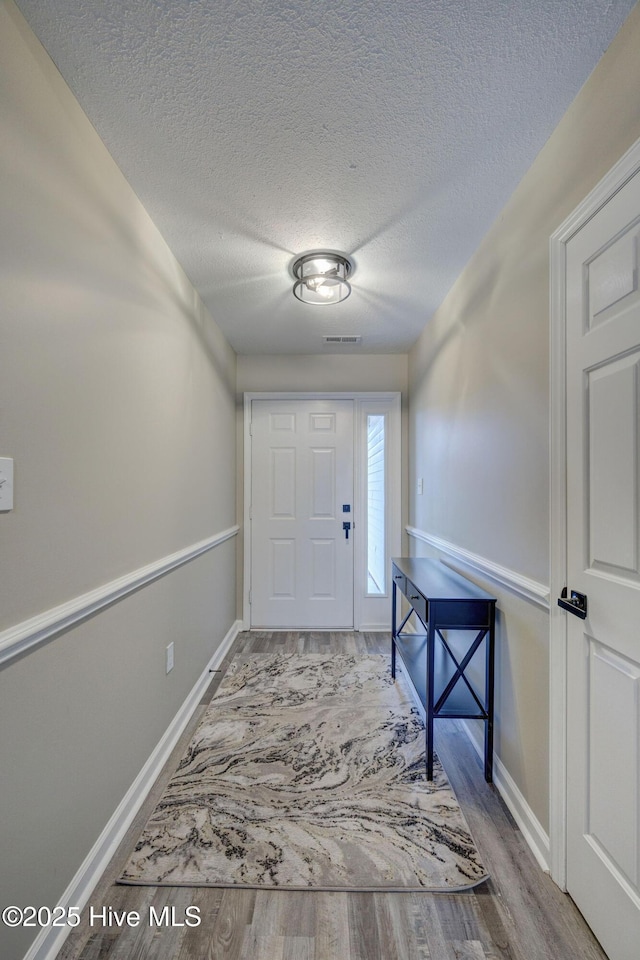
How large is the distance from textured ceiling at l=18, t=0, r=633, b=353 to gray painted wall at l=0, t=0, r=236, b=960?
169 mm

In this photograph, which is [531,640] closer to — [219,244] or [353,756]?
[353,756]

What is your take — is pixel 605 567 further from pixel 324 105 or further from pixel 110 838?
pixel 110 838

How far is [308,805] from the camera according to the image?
161 cm

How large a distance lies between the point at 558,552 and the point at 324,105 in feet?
5.25

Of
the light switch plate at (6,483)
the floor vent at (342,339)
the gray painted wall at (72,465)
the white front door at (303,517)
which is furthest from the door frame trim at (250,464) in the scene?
the light switch plate at (6,483)

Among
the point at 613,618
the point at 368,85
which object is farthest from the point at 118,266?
→ the point at 613,618

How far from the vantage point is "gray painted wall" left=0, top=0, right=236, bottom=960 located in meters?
0.99

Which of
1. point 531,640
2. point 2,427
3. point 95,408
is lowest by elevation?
point 531,640

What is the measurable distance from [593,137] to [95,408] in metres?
1.73

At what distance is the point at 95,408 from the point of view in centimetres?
135

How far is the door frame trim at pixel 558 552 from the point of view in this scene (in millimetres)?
1277

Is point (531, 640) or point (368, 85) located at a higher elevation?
point (368, 85)

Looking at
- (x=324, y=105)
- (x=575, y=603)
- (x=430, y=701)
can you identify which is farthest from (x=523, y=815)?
(x=324, y=105)

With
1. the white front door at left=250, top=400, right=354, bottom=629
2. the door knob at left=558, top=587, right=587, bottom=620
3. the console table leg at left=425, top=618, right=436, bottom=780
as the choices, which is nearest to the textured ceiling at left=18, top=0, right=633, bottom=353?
the door knob at left=558, top=587, right=587, bottom=620
